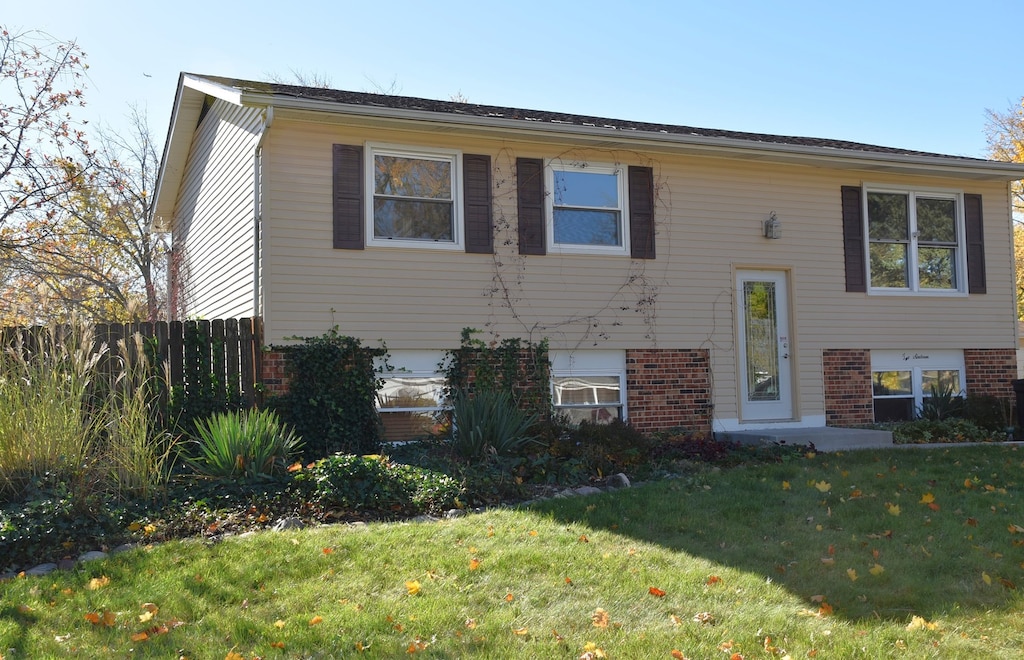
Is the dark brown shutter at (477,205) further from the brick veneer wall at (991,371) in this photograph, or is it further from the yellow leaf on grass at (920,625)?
the brick veneer wall at (991,371)

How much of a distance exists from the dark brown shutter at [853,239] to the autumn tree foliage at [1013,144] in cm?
1875

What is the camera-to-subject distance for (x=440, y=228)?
10.2 m

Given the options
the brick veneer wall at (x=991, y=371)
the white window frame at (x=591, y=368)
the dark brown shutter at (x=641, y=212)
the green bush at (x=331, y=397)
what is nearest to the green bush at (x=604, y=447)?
the white window frame at (x=591, y=368)

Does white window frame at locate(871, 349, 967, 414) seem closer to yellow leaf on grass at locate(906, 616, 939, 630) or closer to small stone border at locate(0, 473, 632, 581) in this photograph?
small stone border at locate(0, 473, 632, 581)

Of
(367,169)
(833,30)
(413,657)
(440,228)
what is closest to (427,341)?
(440,228)

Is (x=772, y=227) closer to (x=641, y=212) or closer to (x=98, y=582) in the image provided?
(x=641, y=212)

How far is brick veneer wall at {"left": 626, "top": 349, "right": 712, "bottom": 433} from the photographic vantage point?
10.9 meters

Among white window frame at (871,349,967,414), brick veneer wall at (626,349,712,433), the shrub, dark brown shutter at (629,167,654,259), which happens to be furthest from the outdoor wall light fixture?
the shrub

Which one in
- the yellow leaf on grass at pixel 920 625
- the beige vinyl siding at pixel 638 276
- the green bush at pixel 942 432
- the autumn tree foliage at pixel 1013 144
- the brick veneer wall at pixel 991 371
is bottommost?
the yellow leaf on grass at pixel 920 625

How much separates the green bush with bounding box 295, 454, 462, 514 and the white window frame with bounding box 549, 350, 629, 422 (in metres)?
3.72

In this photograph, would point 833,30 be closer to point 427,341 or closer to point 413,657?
point 427,341

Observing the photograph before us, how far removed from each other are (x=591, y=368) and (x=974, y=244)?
245 inches

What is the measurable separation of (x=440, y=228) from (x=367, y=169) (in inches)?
41.8

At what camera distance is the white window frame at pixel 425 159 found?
987cm
